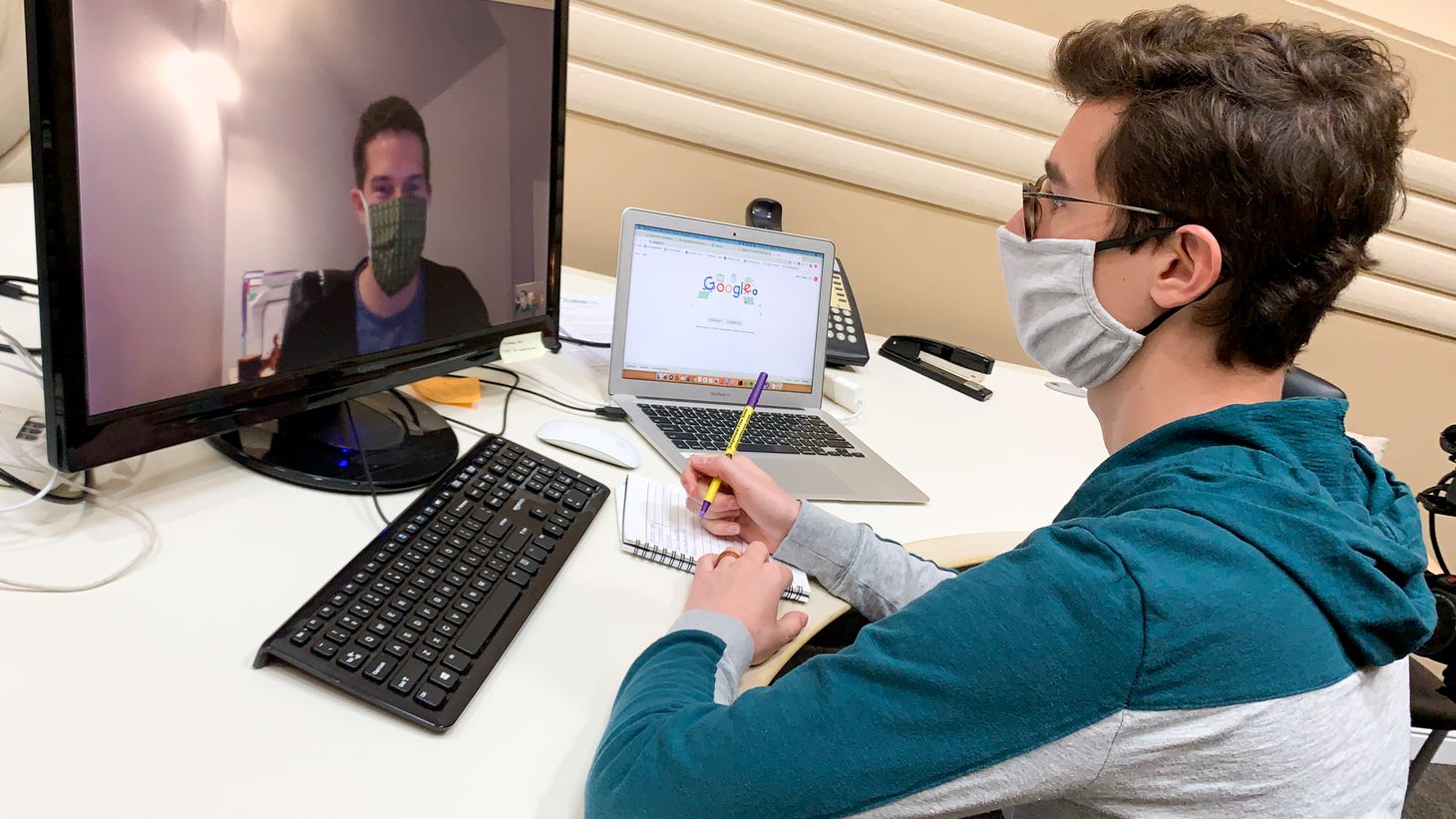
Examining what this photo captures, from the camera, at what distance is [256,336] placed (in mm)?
748

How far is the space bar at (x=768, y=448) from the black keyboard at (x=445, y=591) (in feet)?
0.89

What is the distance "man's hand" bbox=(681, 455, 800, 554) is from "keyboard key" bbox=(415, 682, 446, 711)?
0.38 m

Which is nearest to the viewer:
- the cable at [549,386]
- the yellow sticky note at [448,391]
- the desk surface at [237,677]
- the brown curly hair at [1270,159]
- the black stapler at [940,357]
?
the desk surface at [237,677]

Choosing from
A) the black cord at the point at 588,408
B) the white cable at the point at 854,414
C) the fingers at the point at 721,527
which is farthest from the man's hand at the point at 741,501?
the white cable at the point at 854,414

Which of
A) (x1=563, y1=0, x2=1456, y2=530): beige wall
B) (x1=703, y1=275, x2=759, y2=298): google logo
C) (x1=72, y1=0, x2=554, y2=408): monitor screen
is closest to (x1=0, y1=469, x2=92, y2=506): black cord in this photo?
(x1=72, y1=0, x2=554, y2=408): monitor screen

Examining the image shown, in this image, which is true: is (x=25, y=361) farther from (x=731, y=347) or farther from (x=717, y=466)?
(x=731, y=347)

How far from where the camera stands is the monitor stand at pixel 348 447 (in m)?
0.82

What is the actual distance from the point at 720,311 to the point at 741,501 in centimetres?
42

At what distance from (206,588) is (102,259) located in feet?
0.81

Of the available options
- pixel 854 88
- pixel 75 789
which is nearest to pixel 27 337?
pixel 75 789

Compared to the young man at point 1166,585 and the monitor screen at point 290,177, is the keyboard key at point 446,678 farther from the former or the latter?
the monitor screen at point 290,177

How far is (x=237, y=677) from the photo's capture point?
581 millimetres

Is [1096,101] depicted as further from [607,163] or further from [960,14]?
[607,163]

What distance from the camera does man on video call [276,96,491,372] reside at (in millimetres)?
792
